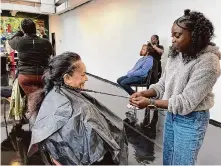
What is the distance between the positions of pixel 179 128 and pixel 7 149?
2026 mm

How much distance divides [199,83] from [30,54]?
1867 millimetres

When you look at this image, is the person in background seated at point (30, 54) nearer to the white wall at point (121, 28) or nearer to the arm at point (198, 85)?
the arm at point (198, 85)

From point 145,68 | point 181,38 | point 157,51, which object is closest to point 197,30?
point 181,38

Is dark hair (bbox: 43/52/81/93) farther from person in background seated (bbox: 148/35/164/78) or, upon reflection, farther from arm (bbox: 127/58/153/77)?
person in background seated (bbox: 148/35/164/78)

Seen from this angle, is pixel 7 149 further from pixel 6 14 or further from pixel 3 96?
pixel 6 14

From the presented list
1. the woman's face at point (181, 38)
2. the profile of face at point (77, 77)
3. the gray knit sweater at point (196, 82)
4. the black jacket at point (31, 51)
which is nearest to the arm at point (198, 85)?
the gray knit sweater at point (196, 82)

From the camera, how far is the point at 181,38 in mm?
1191

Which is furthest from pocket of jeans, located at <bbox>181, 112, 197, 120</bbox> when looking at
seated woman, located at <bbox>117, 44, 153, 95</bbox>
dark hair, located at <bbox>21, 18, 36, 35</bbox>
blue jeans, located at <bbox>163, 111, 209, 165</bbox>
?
seated woman, located at <bbox>117, 44, 153, 95</bbox>

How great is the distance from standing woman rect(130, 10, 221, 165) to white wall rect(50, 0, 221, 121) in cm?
214

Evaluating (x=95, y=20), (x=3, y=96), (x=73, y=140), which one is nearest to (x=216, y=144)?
(x=73, y=140)

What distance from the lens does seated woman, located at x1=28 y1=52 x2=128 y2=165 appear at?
3.67 feet

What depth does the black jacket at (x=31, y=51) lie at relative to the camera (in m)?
2.40

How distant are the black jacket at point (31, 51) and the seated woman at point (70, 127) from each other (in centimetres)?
123

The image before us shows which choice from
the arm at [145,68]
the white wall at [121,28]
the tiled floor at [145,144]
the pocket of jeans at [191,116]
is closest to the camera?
the pocket of jeans at [191,116]
